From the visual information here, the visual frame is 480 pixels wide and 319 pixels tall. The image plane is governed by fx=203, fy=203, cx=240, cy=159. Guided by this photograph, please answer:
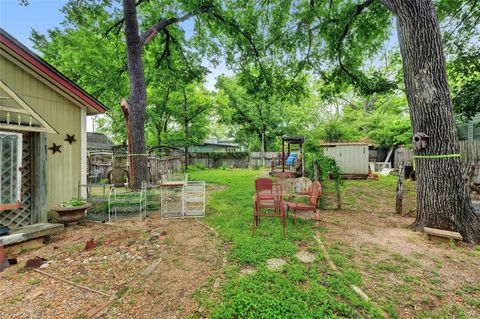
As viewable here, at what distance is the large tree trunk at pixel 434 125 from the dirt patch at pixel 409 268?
54 centimetres

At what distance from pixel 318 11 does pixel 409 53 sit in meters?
5.09

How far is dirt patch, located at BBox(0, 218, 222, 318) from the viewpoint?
1.99 metres

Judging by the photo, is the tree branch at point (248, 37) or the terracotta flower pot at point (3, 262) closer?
the terracotta flower pot at point (3, 262)

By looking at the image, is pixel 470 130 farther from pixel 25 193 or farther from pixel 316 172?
pixel 25 193

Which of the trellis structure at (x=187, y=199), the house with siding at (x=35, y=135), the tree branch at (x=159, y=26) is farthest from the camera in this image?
the tree branch at (x=159, y=26)

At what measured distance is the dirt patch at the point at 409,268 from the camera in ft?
6.55

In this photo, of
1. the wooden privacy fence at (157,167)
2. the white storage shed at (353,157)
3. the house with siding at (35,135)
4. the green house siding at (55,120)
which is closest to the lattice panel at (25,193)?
the house with siding at (35,135)

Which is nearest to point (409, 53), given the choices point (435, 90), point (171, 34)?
point (435, 90)

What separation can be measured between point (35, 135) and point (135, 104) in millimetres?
2642

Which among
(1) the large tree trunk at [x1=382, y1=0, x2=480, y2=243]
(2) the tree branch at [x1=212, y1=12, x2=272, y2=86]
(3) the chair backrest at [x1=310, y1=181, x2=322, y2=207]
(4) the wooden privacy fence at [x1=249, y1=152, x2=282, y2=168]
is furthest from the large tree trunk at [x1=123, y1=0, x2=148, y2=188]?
(4) the wooden privacy fence at [x1=249, y1=152, x2=282, y2=168]

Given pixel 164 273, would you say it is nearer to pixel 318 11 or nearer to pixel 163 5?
pixel 318 11

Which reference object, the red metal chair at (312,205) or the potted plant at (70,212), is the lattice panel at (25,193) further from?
the red metal chair at (312,205)

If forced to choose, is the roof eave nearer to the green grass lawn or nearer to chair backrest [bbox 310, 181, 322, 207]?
the green grass lawn

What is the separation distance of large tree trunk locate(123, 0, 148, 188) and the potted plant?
173 cm
